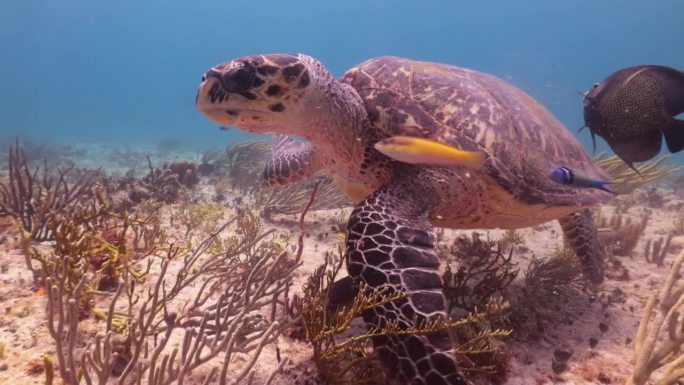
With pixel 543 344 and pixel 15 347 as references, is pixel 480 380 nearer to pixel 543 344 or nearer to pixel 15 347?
pixel 543 344

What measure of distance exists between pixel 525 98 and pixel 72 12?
541 feet

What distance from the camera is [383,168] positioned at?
374cm

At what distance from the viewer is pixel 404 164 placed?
11.8 ft

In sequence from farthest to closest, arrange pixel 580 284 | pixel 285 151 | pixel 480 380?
pixel 285 151, pixel 580 284, pixel 480 380

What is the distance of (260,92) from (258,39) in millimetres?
171842

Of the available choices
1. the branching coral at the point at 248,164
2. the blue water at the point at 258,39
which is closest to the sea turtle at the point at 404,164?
the branching coral at the point at 248,164

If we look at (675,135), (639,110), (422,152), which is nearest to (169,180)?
(422,152)

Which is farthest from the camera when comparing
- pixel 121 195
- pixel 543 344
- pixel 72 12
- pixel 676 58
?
pixel 72 12

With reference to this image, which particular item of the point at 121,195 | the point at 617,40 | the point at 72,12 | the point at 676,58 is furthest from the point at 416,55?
the point at 121,195

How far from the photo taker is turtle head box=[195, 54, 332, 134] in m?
3.12

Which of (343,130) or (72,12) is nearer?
(343,130)

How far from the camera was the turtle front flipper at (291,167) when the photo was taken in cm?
501

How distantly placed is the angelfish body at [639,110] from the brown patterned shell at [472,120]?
669mm

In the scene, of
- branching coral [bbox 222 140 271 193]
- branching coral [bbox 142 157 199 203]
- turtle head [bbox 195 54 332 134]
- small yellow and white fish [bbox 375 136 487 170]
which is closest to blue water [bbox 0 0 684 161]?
branching coral [bbox 222 140 271 193]
